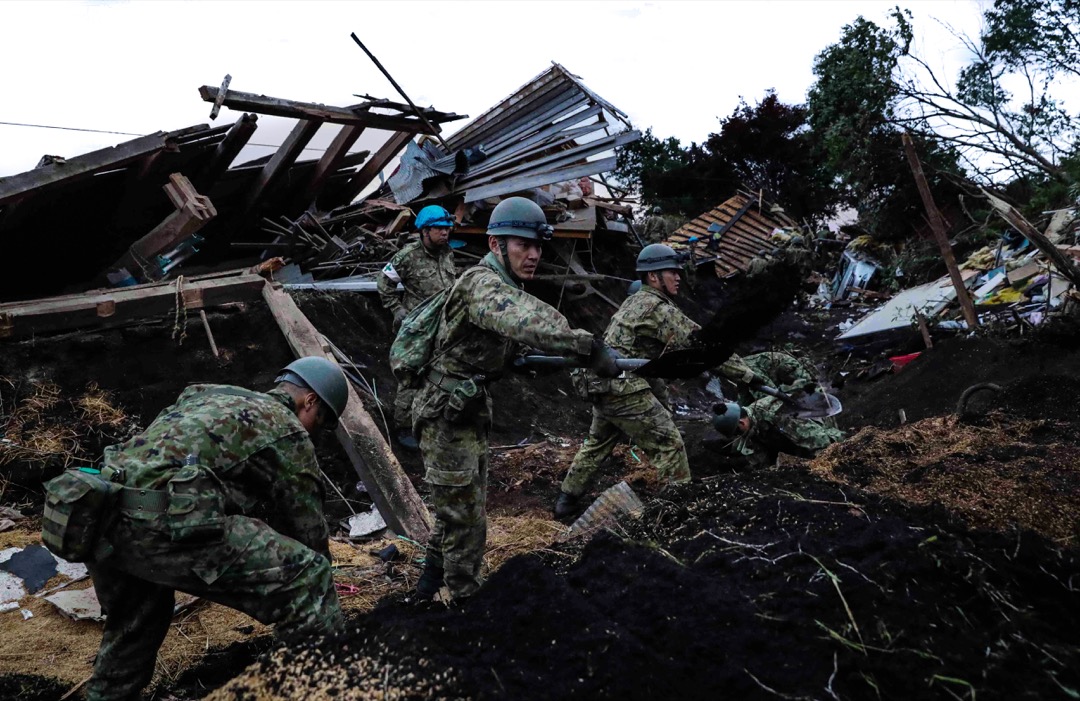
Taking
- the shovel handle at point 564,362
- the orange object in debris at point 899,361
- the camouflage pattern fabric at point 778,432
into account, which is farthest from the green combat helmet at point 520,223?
the orange object in debris at point 899,361

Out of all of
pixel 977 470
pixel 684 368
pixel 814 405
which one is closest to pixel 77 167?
pixel 684 368

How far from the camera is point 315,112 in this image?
8.48 metres

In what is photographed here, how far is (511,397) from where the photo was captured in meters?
9.23

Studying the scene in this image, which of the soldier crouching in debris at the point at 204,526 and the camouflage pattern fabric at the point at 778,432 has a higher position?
the soldier crouching in debris at the point at 204,526

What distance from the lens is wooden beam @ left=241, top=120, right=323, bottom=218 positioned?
29.0 feet

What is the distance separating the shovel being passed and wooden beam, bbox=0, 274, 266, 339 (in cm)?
382

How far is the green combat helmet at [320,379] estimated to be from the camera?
10.6ft

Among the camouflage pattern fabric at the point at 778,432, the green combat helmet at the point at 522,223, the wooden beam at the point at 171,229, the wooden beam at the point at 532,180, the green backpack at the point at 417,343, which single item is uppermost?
the wooden beam at the point at 171,229

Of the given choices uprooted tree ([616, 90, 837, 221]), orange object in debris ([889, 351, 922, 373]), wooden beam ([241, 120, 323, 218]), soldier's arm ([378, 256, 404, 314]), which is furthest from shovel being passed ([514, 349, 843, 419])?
uprooted tree ([616, 90, 837, 221])

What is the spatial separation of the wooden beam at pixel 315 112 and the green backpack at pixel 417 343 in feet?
15.8

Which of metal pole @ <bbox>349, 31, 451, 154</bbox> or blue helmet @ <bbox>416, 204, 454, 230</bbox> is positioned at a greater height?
metal pole @ <bbox>349, 31, 451, 154</bbox>

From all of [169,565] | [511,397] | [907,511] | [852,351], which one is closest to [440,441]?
[169,565]

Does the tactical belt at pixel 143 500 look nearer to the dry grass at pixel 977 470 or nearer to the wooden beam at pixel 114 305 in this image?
the dry grass at pixel 977 470

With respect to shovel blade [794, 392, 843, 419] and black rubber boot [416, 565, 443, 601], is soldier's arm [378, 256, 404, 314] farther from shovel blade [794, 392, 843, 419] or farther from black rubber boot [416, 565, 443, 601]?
black rubber boot [416, 565, 443, 601]
